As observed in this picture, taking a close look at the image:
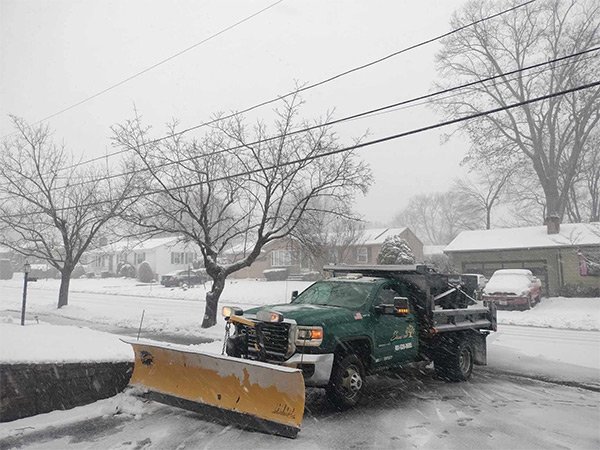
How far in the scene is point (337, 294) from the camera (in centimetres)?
816

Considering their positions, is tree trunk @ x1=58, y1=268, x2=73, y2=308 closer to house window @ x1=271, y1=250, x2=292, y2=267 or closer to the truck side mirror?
the truck side mirror

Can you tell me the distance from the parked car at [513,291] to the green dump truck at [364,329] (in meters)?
13.7

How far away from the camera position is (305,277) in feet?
127

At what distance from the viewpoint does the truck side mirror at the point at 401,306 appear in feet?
24.5

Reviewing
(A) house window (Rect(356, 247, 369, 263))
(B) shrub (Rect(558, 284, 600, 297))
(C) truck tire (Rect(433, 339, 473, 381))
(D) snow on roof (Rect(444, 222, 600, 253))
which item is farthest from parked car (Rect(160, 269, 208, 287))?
(C) truck tire (Rect(433, 339, 473, 381))

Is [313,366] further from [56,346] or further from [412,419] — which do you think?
[56,346]

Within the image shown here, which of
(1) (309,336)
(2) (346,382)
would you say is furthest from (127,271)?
(1) (309,336)

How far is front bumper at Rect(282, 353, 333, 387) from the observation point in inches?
249

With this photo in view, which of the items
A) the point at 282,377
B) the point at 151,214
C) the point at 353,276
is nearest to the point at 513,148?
the point at 151,214

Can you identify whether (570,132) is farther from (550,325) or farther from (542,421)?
(542,421)

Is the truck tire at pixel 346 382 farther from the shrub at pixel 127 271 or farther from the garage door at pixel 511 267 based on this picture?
the shrub at pixel 127 271

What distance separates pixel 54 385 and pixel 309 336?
3.52 m

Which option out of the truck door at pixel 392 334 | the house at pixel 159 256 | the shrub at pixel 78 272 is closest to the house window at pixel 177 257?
the house at pixel 159 256

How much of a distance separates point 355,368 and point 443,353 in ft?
8.40
